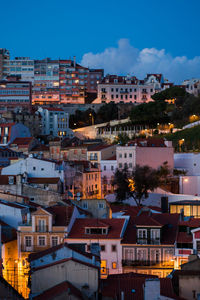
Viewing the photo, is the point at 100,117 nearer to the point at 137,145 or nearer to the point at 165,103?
the point at 165,103

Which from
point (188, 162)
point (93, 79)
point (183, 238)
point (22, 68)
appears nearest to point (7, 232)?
point (183, 238)

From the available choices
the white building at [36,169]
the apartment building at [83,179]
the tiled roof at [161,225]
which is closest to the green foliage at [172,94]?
the apartment building at [83,179]

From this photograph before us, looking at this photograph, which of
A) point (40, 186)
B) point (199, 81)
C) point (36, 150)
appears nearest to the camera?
point (40, 186)

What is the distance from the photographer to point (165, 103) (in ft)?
257

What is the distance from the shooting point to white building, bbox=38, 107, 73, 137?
7800cm

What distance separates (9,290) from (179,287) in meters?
5.20

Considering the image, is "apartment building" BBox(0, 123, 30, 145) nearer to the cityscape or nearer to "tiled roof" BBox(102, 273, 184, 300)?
the cityscape

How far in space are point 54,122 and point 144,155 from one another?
28018mm

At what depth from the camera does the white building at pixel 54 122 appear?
7800cm

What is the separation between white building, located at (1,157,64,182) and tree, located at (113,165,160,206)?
14.8 ft

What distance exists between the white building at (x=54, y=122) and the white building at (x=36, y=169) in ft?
106

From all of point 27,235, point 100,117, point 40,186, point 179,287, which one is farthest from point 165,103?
point 179,287

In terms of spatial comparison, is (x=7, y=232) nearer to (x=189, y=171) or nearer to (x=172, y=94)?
(x=189, y=171)

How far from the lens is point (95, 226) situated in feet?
93.1
